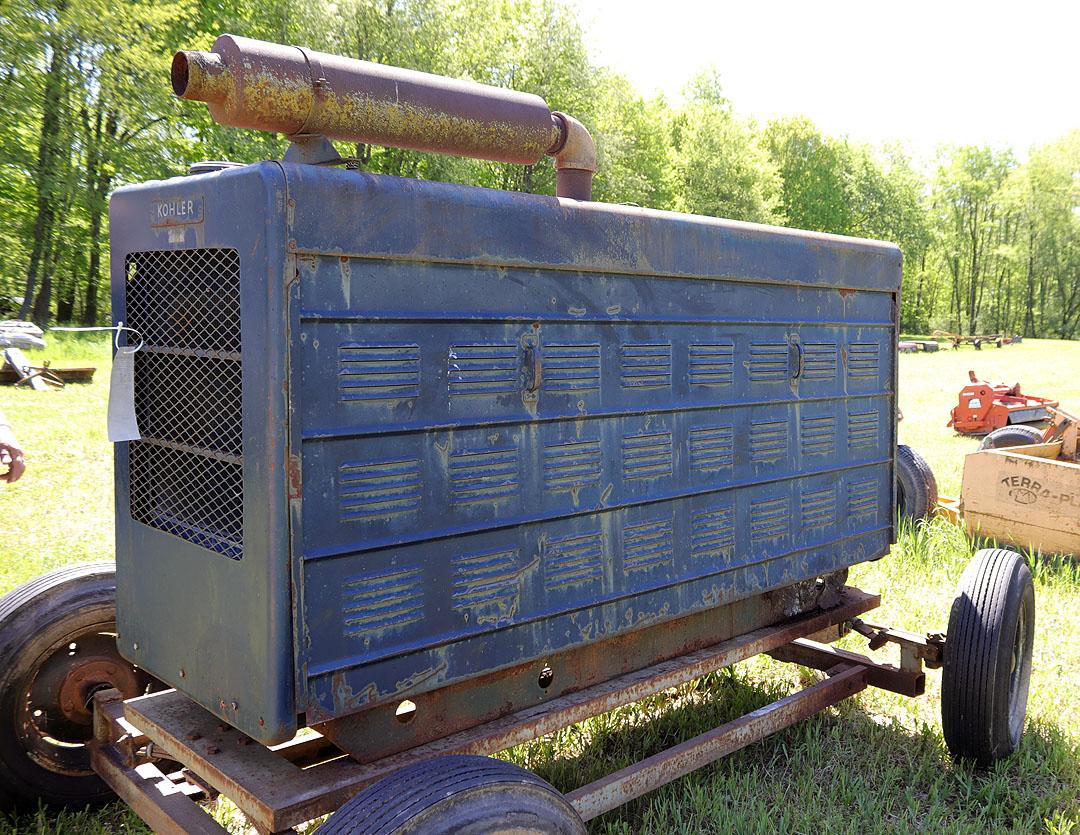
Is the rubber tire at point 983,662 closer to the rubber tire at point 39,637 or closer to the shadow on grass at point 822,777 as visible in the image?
the shadow on grass at point 822,777

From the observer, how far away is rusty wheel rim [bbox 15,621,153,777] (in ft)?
10.3

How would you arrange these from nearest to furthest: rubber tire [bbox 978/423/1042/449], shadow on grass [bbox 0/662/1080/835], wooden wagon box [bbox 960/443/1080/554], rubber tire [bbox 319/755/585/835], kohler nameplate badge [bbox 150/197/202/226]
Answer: rubber tire [bbox 319/755/585/835]
kohler nameplate badge [bbox 150/197/202/226]
shadow on grass [bbox 0/662/1080/835]
wooden wagon box [bbox 960/443/1080/554]
rubber tire [bbox 978/423/1042/449]

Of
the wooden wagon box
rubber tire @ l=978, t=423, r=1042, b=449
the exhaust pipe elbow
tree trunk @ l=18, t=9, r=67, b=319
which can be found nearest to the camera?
the exhaust pipe elbow

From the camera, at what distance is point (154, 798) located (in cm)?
259

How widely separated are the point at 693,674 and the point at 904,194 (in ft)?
195

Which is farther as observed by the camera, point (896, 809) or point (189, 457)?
point (896, 809)

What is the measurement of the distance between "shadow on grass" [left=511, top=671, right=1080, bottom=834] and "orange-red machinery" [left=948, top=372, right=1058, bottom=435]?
9.68 metres

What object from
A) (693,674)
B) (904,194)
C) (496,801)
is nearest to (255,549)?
(496,801)

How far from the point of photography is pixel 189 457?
8.41 ft

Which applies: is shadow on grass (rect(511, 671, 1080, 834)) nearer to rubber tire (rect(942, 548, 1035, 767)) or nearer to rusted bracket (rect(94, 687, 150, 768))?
rubber tire (rect(942, 548, 1035, 767))

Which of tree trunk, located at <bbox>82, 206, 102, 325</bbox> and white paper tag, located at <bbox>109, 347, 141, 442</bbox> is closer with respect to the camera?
white paper tag, located at <bbox>109, 347, 141, 442</bbox>

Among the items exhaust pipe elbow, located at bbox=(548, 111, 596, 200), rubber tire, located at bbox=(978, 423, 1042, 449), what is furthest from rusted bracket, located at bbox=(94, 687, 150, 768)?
rubber tire, located at bbox=(978, 423, 1042, 449)

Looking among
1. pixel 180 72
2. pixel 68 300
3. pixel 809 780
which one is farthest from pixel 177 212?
pixel 68 300

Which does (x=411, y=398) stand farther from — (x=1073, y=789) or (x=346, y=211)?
(x=1073, y=789)
